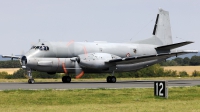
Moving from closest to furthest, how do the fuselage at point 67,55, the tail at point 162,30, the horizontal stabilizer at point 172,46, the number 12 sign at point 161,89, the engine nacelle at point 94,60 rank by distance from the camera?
the number 12 sign at point 161,89 → the fuselage at point 67,55 → the engine nacelle at point 94,60 → the horizontal stabilizer at point 172,46 → the tail at point 162,30

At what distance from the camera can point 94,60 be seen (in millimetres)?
45469

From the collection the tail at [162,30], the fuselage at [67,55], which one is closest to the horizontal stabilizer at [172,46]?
the tail at [162,30]

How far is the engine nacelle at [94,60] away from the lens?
148 ft

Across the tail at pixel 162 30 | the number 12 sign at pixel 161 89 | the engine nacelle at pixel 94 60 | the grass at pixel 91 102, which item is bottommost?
the grass at pixel 91 102

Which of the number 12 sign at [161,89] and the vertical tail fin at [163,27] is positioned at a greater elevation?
the vertical tail fin at [163,27]

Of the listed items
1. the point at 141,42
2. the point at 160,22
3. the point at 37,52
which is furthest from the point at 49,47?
the point at 160,22

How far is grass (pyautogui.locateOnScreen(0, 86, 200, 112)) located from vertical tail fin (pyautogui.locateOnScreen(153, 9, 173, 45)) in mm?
24256

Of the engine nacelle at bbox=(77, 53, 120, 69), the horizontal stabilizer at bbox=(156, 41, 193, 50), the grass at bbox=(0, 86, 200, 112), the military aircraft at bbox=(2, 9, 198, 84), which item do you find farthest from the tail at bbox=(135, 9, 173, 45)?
the grass at bbox=(0, 86, 200, 112)

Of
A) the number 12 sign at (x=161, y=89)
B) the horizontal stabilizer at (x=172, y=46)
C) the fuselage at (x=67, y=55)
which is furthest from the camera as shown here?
the horizontal stabilizer at (x=172, y=46)

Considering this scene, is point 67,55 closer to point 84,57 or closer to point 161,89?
point 84,57

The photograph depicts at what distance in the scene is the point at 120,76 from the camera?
219ft

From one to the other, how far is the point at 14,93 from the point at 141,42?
24.7m

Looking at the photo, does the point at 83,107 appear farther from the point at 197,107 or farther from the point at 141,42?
the point at 141,42

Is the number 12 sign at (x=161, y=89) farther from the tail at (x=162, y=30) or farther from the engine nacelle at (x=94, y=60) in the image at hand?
the tail at (x=162, y=30)
